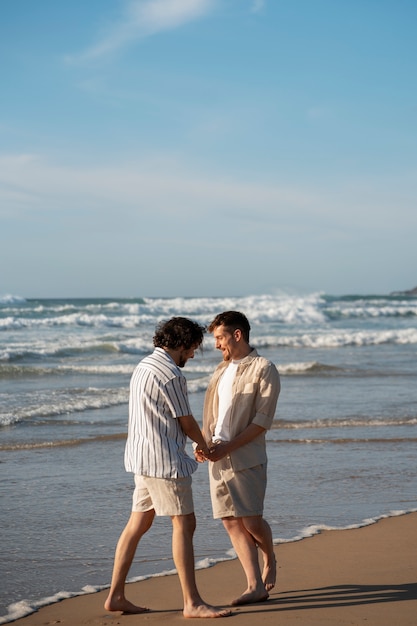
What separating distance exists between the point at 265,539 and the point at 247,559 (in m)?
0.16

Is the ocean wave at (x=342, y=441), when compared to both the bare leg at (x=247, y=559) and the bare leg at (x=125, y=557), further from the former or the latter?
the bare leg at (x=125, y=557)

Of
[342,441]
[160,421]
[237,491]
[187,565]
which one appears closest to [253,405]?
[237,491]

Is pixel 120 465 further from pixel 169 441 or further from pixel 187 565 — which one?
pixel 169 441

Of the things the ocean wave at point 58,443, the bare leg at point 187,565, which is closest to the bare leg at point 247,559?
the bare leg at point 187,565

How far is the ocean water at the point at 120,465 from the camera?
5520mm

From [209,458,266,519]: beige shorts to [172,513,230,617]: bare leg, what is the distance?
26 centimetres

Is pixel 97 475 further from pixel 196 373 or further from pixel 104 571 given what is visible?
pixel 196 373

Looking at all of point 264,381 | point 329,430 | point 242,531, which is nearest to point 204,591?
point 242,531

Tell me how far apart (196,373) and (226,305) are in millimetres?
43723

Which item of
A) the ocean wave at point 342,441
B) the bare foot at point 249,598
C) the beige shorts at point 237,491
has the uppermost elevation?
the beige shorts at point 237,491

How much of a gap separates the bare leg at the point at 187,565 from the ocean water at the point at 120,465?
932 millimetres

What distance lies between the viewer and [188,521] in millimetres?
4164

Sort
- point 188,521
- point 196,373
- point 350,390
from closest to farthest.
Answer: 1. point 188,521
2. point 350,390
3. point 196,373

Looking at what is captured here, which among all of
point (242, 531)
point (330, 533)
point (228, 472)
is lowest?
point (330, 533)
